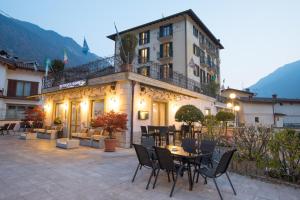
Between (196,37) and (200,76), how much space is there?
439 cm

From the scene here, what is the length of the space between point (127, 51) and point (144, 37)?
45.6 ft

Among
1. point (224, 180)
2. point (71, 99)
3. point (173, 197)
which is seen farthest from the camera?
point (71, 99)

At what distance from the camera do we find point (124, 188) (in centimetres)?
370

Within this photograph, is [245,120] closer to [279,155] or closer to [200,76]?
[200,76]

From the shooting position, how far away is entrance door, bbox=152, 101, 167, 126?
11117 mm

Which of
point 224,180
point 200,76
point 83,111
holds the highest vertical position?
point 200,76

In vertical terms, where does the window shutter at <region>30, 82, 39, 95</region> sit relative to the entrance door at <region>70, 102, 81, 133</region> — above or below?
above

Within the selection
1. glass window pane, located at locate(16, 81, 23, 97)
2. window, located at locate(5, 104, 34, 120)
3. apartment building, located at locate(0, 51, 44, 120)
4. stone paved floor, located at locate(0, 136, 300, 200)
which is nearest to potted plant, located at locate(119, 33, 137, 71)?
stone paved floor, located at locate(0, 136, 300, 200)

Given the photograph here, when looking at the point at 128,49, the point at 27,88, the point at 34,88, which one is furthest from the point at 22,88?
the point at 128,49

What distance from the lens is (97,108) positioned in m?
10.5

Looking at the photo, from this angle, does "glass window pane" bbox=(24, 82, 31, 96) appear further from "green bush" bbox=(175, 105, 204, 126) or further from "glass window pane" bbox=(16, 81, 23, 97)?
"green bush" bbox=(175, 105, 204, 126)

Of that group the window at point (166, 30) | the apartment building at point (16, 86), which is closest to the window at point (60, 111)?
the apartment building at point (16, 86)

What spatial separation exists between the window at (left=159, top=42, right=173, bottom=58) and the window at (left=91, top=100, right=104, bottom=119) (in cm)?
1208

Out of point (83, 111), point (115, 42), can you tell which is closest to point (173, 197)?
point (83, 111)
